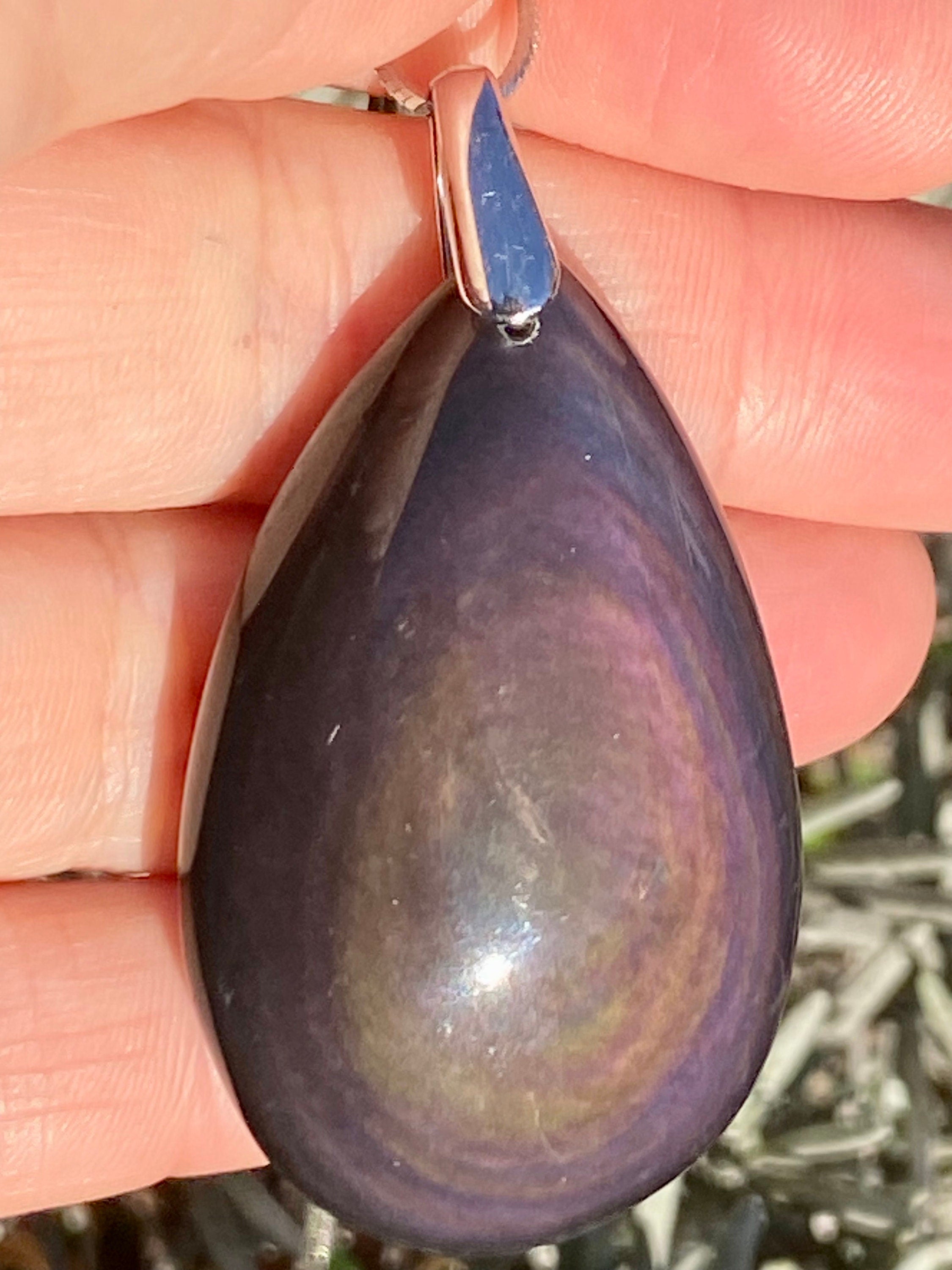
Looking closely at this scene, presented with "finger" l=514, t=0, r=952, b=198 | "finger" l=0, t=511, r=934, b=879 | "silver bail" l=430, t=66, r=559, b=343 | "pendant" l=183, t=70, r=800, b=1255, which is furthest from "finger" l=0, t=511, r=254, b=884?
"finger" l=514, t=0, r=952, b=198

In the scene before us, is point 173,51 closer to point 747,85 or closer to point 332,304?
point 332,304

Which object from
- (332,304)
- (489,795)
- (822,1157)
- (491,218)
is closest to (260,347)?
(332,304)

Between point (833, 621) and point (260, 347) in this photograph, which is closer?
point (260, 347)

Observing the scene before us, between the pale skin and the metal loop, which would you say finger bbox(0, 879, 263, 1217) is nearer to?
the pale skin

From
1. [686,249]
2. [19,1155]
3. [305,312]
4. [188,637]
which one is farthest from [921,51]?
[19,1155]

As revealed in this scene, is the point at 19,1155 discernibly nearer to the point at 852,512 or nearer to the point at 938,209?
the point at 852,512

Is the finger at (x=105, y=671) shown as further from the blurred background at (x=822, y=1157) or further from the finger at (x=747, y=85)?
the finger at (x=747, y=85)

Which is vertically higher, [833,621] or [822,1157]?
[833,621]

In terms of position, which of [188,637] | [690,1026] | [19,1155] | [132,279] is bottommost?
[19,1155]
